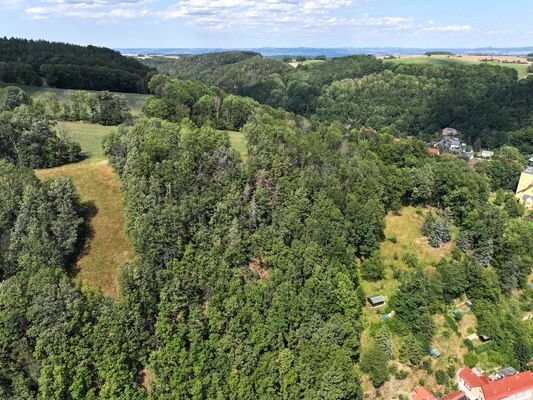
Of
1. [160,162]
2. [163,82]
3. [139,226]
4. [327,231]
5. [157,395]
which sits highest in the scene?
[163,82]

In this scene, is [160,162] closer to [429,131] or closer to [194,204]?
[194,204]

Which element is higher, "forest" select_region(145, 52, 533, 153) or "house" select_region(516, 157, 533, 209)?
"forest" select_region(145, 52, 533, 153)

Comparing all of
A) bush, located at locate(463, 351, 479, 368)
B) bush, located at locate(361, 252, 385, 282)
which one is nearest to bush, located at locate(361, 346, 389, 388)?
bush, located at locate(463, 351, 479, 368)

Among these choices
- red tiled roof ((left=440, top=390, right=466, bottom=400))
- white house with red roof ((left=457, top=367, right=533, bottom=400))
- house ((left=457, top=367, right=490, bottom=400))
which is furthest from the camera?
house ((left=457, top=367, right=490, bottom=400))

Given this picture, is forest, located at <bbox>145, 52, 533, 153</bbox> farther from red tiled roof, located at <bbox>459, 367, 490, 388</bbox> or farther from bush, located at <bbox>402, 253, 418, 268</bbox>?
red tiled roof, located at <bbox>459, 367, 490, 388</bbox>

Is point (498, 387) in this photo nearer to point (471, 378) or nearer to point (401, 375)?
point (471, 378)

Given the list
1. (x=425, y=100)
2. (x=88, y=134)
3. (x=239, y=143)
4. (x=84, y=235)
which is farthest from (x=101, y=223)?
(x=425, y=100)

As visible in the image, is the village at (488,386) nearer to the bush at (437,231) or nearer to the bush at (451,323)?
the bush at (451,323)

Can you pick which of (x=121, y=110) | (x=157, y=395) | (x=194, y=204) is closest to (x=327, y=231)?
(x=194, y=204)
